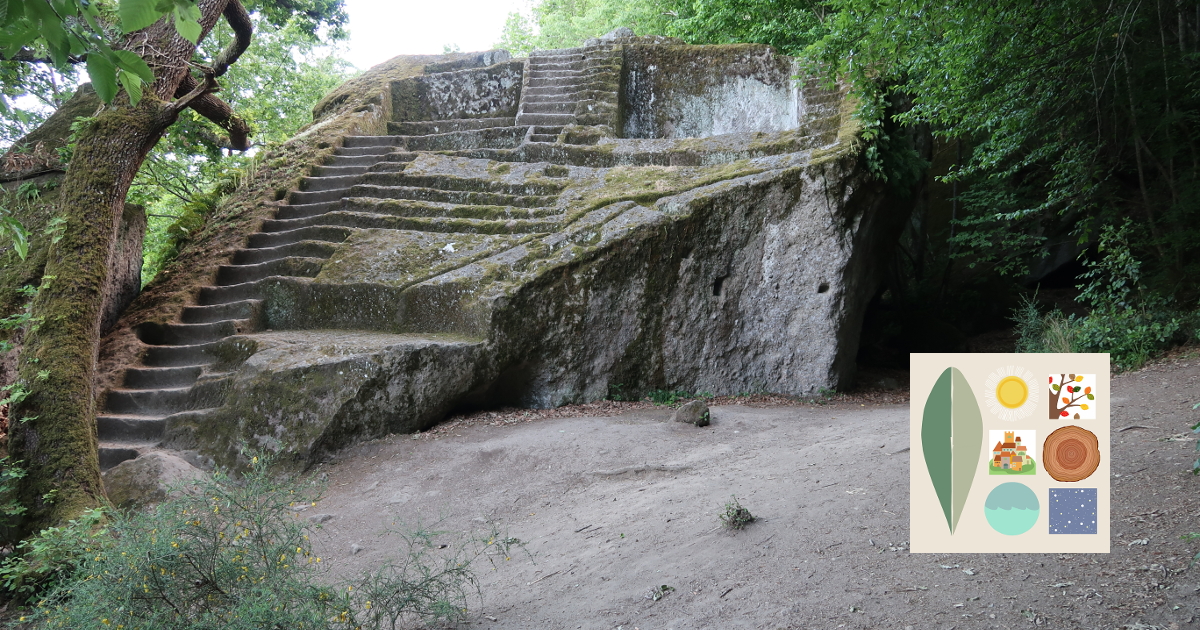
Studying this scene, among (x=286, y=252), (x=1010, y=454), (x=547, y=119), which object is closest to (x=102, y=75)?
(x=1010, y=454)

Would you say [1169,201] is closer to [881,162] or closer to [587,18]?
[881,162]

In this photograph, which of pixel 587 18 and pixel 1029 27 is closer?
pixel 1029 27

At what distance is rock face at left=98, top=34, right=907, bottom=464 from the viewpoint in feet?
21.7

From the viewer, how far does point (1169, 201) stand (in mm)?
8984

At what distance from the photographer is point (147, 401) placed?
22.7 feet

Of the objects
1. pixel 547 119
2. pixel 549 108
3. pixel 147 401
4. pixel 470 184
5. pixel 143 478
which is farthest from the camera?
pixel 549 108

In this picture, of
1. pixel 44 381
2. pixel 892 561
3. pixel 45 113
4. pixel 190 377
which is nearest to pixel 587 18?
pixel 45 113

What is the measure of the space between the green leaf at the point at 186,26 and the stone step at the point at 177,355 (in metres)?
6.12

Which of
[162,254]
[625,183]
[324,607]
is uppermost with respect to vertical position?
[625,183]

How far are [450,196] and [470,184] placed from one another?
0.32 m

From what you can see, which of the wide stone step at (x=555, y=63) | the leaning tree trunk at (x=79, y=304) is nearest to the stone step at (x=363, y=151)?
the wide stone step at (x=555, y=63)

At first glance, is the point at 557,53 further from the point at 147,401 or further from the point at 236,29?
the point at 147,401

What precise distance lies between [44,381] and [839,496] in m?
5.59

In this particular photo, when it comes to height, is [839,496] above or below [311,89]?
below
